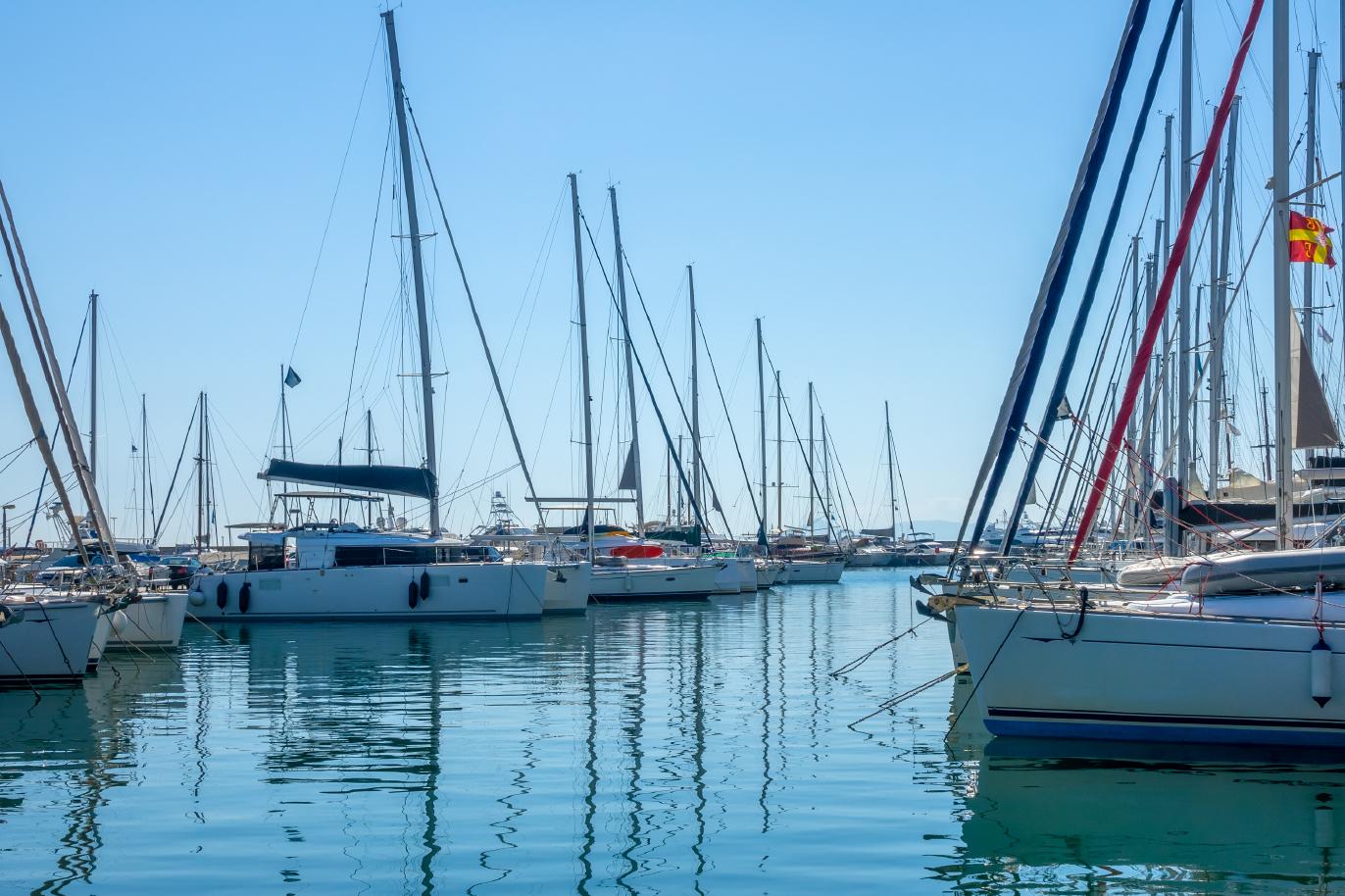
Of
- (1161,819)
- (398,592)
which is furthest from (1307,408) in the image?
(398,592)

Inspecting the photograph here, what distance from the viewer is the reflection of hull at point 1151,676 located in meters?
13.8

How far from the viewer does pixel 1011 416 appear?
1678 centimetres

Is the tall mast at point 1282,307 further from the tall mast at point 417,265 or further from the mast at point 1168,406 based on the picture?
the tall mast at point 417,265

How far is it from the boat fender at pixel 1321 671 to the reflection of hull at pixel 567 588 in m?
26.3

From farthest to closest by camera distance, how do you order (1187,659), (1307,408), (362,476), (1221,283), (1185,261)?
1. (362,476)
2. (1221,283)
3. (1185,261)
4. (1307,408)
5. (1187,659)

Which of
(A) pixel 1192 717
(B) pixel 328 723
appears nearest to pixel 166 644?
(B) pixel 328 723

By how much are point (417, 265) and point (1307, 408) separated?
24.8m

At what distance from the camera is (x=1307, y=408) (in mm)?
17078

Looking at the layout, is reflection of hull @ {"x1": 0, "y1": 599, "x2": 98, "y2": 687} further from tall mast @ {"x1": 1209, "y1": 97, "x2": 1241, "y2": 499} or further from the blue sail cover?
tall mast @ {"x1": 1209, "y1": 97, "x2": 1241, "y2": 499}

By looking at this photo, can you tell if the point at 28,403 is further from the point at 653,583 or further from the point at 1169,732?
the point at 653,583

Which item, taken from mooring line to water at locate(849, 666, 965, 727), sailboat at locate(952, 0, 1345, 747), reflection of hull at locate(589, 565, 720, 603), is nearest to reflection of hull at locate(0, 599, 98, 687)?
mooring line to water at locate(849, 666, 965, 727)

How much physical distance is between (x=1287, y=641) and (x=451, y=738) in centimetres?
878

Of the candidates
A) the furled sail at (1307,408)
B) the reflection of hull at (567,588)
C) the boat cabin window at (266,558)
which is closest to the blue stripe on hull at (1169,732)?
the furled sail at (1307,408)

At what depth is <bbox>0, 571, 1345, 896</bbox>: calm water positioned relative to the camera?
10055 millimetres
